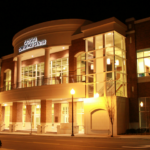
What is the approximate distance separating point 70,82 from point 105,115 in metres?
7.66

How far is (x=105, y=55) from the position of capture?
29.2m

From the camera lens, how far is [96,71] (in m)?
30.3

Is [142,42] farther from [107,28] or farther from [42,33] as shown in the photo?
[42,33]

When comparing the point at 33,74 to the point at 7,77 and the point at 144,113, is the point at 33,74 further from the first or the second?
the point at 144,113

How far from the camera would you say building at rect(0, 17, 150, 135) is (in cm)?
2873

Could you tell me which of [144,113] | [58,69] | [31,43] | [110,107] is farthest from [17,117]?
[144,113]

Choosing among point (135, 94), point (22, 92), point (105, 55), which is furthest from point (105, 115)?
point (22, 92)

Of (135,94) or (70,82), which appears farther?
(70,82)

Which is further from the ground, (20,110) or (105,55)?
(105,55)

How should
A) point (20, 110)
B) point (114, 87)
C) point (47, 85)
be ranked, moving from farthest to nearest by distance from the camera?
point (20, 110) < point (47, 85) < point (114, 87)

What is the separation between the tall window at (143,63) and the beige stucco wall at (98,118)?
479cm

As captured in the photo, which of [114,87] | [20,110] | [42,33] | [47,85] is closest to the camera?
[114,87]

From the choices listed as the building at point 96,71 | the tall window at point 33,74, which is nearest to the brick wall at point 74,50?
the building at point 96,71

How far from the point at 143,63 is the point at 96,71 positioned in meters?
5.47
